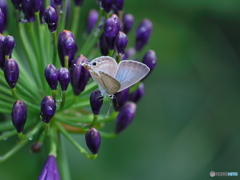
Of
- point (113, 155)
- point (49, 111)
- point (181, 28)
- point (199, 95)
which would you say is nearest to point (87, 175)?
point (113, 155)

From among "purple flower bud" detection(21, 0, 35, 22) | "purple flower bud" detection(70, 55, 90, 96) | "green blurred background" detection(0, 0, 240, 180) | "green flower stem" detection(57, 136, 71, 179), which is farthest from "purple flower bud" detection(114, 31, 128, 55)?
"green blurred background" detection(0, 0, 240, 180)

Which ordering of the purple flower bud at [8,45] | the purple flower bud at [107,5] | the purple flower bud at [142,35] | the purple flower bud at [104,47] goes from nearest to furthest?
the purple flower bud at [8,45], the purple flower bud at [104,47], the purple flower bud at [107,5], the purple flower bud at [142,35]

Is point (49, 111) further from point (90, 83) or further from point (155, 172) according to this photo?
point (155, 172)

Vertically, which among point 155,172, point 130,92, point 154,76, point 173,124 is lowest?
point 155,172

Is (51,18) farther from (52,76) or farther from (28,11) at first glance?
(52,76)

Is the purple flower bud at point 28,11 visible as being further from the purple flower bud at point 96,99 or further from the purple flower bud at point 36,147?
the purple flower bud at point 36,147

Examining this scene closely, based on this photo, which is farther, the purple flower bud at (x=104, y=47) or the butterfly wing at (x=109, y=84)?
the purple flower bud at (x=104, y=47)

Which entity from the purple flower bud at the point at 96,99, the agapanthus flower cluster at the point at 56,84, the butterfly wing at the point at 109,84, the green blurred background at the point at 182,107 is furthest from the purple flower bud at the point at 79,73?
the green blurred background at the point at 182,107
